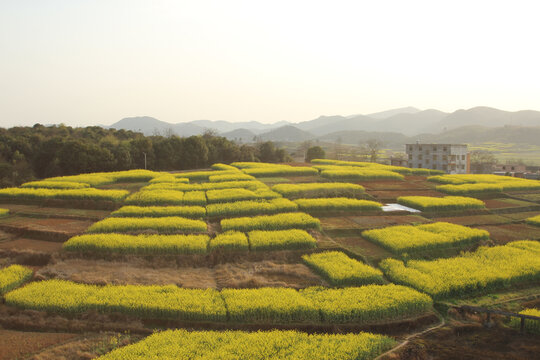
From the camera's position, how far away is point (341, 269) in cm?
1462

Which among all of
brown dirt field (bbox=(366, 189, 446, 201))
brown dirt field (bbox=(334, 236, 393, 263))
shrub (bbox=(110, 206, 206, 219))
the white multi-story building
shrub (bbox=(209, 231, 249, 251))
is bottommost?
brown dirt field (bbox=(334, 236, 393, 263))

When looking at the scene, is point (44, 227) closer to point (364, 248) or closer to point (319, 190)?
point (364, 248)

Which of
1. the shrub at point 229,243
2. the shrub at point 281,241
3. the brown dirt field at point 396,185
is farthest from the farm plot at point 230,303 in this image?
the brown dirt field at point 396,185

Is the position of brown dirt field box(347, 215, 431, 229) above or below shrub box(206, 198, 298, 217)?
below

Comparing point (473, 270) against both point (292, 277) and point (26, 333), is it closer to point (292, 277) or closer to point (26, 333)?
point (292, 277)

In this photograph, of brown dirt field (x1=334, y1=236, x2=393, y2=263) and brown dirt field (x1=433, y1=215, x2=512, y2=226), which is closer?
brown dirt field (x1=334, y1=236, x2=393, y2=263)

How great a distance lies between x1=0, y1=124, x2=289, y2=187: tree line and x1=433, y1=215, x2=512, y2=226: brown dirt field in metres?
36.2

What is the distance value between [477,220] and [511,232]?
2474mm

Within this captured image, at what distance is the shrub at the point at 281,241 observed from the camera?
55.5 feet

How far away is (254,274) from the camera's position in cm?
1498

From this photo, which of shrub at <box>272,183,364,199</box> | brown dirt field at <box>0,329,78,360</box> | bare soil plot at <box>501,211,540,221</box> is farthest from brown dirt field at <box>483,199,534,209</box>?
brown dirt field at <box>0,329,78,360</box>

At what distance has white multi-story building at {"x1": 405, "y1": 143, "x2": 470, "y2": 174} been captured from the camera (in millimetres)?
56750

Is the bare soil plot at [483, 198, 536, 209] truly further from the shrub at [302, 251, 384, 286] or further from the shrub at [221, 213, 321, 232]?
the shrub at [302, 251, 384, 286]

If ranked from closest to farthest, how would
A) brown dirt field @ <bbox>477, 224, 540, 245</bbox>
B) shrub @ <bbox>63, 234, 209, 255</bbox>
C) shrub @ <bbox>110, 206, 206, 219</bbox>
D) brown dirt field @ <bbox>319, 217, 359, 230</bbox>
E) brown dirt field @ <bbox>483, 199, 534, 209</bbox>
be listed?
shrub @ <bbox>63, 234, 209, 255</bbox>, brown dirt field @ <bbox>477, 224, 540, 245</bbox>, brown dirt field @ <bbox>319, 217, 359, 230</bbox>, shrub @ <bbox>110, 206, 206, 219</bbox>, brown dirt field @ <bbox>483, 199, 534, 209</bbox>
